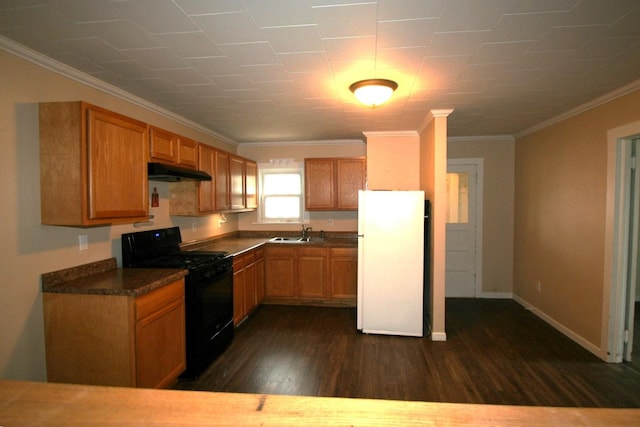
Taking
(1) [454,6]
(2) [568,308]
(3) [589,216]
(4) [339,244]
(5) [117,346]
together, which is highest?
(1) [454,6]

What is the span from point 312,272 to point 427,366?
1926mm

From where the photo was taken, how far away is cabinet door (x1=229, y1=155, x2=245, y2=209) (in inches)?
158

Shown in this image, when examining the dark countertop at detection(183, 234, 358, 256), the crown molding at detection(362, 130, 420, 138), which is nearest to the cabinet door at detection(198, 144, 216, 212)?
the dark countertop at detection(183, 234, 358, 256)

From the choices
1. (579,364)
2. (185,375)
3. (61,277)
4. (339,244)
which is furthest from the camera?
(339,244)

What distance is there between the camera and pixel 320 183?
4.56m

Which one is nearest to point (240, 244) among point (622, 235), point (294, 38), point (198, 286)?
point (198, 286)

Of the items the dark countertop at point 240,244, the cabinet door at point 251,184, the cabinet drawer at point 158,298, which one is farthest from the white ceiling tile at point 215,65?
the cabinet door at point 251,184

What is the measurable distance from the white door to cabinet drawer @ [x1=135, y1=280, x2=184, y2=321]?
147 inches

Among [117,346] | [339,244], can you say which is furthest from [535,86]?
[117,346]

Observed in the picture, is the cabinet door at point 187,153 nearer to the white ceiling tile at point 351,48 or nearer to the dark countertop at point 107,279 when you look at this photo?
the dark countertop at point 107,279

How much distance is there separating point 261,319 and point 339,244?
54.0 inches

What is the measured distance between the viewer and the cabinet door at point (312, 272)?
13.9 ft

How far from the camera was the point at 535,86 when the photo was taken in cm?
255

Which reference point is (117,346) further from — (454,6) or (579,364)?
(579,364)
